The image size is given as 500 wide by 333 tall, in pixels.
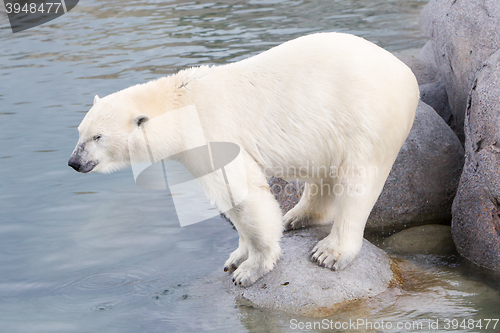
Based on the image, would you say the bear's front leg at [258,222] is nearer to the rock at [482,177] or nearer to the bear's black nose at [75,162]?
the bear's black nose at [75,162]

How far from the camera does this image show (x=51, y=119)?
307 inches

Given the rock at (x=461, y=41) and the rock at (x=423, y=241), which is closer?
the rock at (x=423, y=241)

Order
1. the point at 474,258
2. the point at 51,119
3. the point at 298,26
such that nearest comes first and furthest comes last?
the point at 474,258, the point at 51,119, the point at 298,26

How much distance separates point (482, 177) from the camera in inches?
159

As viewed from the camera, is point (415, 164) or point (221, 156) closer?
point (221, 156)

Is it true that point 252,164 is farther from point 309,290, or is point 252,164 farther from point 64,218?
point 64,218

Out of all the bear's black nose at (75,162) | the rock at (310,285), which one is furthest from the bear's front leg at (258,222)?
the bear's black nose at (75,162)

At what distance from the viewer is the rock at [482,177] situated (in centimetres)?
397

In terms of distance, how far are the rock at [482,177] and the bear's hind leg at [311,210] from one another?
1.11 metres

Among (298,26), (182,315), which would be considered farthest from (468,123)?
(298,26)

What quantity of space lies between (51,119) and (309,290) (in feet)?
18.4

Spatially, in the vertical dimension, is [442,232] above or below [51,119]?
below

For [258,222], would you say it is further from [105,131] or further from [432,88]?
[432,88]

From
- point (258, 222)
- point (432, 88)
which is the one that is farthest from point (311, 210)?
point (432, 88)
